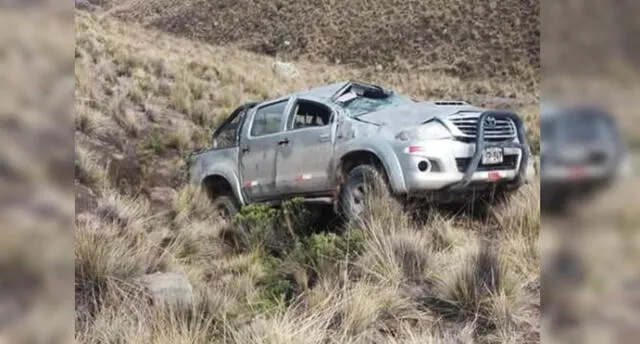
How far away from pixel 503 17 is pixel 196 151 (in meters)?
2.22

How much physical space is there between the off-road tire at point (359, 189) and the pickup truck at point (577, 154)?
1.08 m

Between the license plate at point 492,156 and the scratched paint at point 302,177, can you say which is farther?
the scratched paint at point 302,177

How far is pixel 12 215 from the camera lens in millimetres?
4047

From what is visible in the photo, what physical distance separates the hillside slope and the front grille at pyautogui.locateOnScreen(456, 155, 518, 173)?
0.58m

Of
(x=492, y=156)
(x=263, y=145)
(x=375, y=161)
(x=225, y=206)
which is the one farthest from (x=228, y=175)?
(x=492, y=156)

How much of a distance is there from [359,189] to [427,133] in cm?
58

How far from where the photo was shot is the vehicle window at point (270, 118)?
5527 millimetres

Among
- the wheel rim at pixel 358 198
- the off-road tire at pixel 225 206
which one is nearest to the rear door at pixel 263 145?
the off-road tire at pixel 225 206

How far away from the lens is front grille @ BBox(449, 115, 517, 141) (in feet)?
17.1

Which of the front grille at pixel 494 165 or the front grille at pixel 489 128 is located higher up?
the front grille at pixel 489 128

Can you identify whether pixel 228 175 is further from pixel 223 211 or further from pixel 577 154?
pixel 577 154

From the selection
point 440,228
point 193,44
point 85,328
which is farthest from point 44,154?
point 440,228

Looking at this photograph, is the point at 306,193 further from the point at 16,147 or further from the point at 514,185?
the point at 16,147

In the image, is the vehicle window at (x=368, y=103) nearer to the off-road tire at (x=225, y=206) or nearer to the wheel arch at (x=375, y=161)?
the wheel arch at (x=375, y=161)
